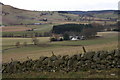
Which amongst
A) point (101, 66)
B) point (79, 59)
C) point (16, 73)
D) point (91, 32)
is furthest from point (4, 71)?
point (91, 32)

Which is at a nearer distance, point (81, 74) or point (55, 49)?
point (81, 74)

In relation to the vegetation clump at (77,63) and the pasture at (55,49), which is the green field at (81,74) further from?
the pasture at (55,49)

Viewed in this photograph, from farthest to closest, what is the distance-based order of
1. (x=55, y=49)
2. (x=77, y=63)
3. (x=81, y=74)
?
(x=55, y=49), (x=77, y=63), (x=81, y=74)

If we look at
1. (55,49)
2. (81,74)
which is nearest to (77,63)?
(81,74)

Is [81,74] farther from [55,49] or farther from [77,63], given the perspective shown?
[55,49]

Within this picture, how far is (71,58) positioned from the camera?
1345 centimetres

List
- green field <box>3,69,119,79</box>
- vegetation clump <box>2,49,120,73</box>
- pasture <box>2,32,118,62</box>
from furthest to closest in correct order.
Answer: pasture <box>2,32,118,62</box>
vegetation clump <box>2,49,120,73</box>
green field <box>3,69,119,79</box>

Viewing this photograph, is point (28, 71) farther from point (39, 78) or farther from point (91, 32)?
point (91, 32)

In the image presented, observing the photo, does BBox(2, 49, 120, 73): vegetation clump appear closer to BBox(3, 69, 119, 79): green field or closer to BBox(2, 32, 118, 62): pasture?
BBox(3, 69, 119, 79): green field

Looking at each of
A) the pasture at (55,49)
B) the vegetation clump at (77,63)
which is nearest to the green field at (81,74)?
the vegetation clump at (77,63)

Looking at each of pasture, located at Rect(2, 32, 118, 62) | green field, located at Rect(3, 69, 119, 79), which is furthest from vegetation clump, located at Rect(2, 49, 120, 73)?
pasture, located at Rect(2, 32, 118, 62)

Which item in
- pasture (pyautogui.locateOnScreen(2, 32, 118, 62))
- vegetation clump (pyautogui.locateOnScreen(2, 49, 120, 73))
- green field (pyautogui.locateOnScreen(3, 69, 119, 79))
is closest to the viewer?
green field (pyautogui.locateOnScreen(3, 69, 119, 79))

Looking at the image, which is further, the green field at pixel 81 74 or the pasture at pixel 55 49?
the pasture at pixel 55 49

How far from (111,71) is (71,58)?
106 inches
